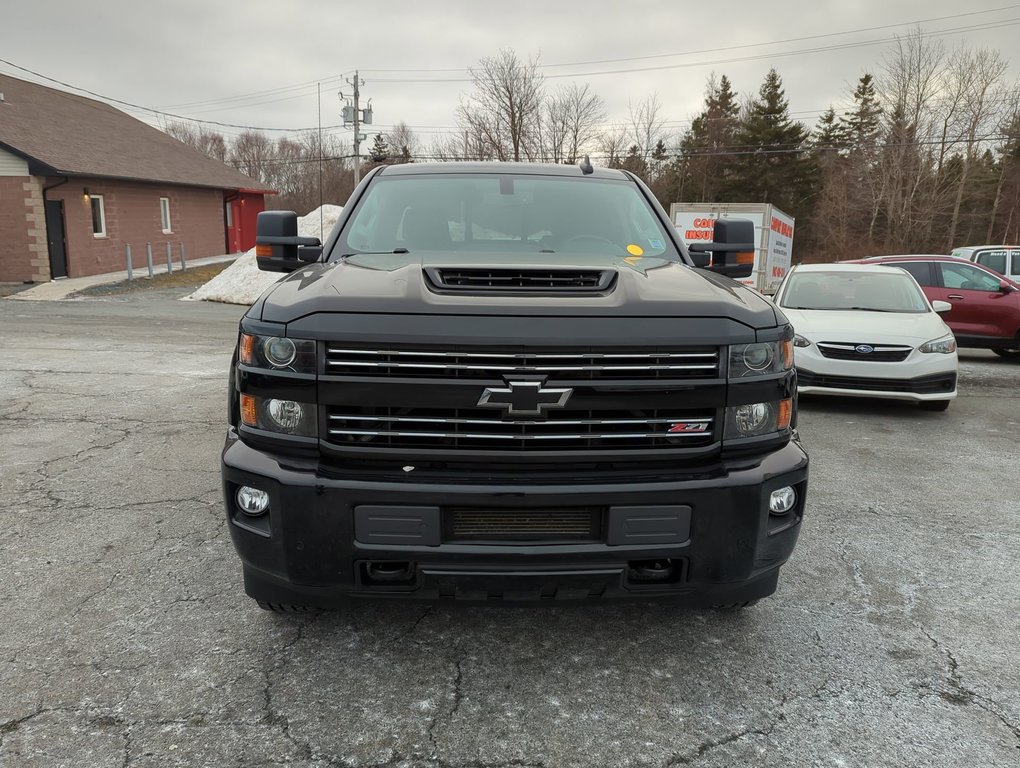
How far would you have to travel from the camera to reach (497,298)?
2482mm

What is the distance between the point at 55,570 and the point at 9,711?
3.83 feet

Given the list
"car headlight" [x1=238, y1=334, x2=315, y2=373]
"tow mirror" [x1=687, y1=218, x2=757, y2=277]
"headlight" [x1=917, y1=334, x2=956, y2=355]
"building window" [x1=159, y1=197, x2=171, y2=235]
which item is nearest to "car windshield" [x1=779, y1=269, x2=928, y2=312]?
"headlight" [x1=917, y1=334, x2=956, y2=355]

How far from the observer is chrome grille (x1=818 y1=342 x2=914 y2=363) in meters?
7.15

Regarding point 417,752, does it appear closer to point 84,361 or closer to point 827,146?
point 84,361

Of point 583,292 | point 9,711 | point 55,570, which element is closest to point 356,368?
point 583,292

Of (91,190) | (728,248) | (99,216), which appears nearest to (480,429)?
(728,248)

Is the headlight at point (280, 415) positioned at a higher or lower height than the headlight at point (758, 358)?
lower

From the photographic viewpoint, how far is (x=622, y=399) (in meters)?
2.39

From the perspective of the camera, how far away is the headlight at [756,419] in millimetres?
2477

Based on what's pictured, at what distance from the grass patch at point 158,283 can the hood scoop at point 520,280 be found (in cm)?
2114

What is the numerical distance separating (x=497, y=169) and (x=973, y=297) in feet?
33.2

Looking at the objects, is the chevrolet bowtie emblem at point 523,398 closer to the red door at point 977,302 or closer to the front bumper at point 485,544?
the front bumper at point 485,544

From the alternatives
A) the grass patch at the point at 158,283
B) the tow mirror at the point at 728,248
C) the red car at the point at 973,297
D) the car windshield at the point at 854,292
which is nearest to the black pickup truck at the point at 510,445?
the tow mirror at the point at 728,248

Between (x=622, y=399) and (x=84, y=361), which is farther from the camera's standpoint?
(x=84, y=361)
